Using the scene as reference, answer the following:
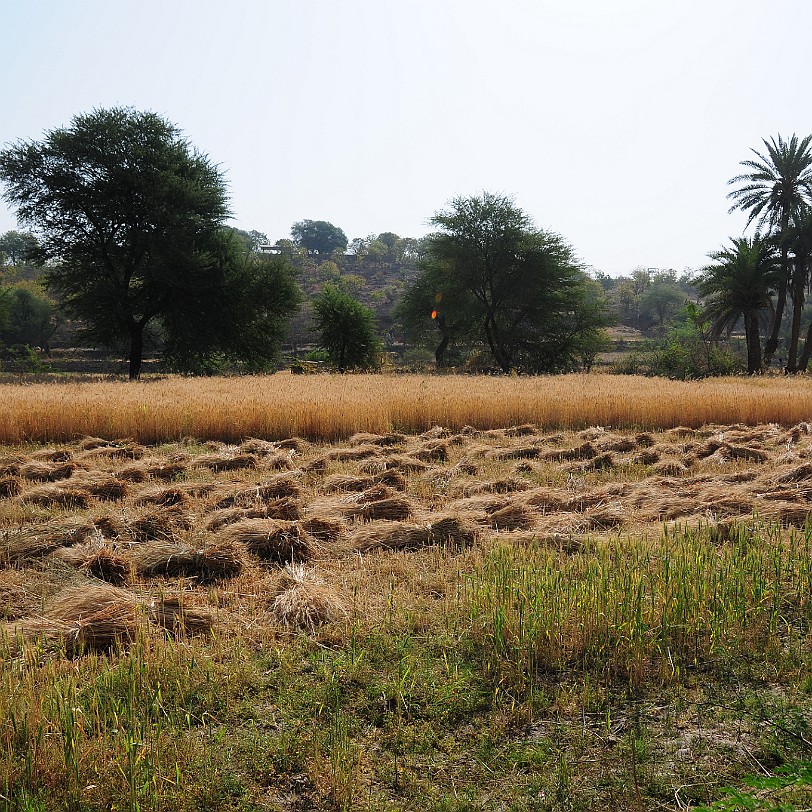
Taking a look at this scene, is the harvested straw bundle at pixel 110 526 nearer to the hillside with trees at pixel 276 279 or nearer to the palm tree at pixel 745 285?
the hillside with trees at pixel 276 279

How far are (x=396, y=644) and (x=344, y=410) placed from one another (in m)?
7.92

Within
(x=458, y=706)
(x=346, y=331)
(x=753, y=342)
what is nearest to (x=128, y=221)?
(x=346, y=331)

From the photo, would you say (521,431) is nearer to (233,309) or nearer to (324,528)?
(324,528)

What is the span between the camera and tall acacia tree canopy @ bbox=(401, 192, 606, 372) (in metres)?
34.4

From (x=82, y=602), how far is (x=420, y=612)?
6.50 feet

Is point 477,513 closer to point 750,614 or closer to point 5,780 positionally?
point 750,614

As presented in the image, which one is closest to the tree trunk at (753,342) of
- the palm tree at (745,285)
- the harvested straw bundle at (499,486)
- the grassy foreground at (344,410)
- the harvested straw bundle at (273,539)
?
the palm tree at (745,285)

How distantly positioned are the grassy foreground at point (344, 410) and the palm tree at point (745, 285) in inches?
754

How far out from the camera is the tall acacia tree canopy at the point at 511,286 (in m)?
34.4

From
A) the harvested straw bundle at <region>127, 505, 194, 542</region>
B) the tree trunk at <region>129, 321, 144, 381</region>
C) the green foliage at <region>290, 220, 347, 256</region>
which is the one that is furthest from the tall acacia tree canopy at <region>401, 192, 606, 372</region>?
the green foliage at <region>290, 220, 347, 256</region>

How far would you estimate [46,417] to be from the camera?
10742mm

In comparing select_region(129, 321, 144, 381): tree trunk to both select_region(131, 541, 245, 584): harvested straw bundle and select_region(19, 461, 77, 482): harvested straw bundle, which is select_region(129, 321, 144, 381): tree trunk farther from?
select_region(131, 541, 245, 584): harvested straw bundle

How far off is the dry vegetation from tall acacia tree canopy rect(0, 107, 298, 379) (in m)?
19.7

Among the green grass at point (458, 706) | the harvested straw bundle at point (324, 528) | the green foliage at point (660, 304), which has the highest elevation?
the green foliage at point (660, 304)
